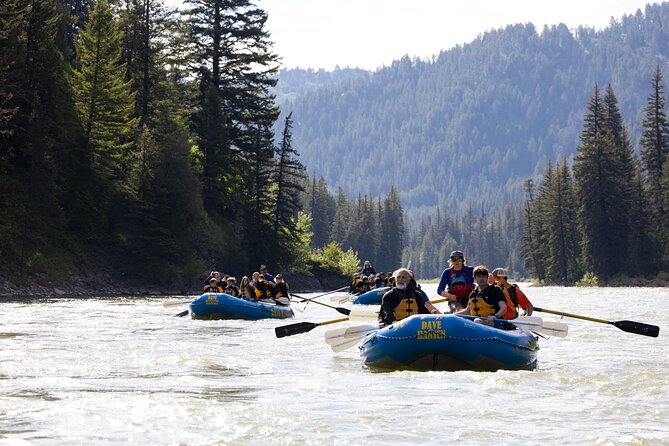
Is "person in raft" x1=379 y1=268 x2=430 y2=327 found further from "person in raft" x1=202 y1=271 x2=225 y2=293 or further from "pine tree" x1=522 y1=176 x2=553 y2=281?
"pine tree" x1=522 y1=176 x2=553 y2=281

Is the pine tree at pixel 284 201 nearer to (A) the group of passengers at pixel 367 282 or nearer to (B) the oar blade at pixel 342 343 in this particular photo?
(A) the group of passengers at pixel 367 282

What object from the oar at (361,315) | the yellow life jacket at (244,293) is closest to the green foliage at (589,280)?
the yellow life jacket at (244,293)

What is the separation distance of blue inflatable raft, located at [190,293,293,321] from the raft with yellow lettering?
500 inches

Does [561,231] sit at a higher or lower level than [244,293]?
higher

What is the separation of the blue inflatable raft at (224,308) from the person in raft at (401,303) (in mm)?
11480

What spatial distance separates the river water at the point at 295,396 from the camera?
348 inches

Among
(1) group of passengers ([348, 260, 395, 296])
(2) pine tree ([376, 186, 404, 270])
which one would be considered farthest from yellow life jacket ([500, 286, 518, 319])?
(2) pine tree ([376, 186, 404, 270])

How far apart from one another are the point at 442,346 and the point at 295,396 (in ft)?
10.3

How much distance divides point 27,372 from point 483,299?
24.9 feet

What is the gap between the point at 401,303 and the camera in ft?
52.0

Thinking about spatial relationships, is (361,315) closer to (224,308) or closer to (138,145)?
(224,308)

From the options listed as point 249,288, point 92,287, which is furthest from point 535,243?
point 249,288

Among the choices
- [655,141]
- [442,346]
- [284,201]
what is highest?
[655,141]

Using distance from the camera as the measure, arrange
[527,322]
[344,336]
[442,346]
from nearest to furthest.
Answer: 1. [442,346]
2. [344,336]
3. [527,322]
